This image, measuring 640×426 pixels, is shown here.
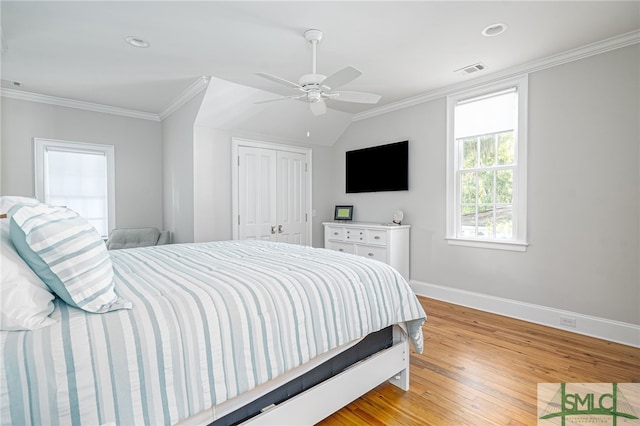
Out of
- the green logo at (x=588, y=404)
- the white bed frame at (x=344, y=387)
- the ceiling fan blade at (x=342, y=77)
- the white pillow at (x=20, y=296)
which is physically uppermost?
the ceiling fan blade at (x=342, y=77)

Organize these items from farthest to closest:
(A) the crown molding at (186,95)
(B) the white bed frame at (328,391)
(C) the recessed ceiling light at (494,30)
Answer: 1. (A) the crown molding at (186,95)
2. (C) the recessed ceiling light at (494,30)
3. (B) the white bed frame at (328,391)

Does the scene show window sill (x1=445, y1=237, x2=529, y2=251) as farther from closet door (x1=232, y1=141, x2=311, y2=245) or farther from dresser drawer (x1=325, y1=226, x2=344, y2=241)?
closet door (x1=232, y1=141, x2=311, y2=245)

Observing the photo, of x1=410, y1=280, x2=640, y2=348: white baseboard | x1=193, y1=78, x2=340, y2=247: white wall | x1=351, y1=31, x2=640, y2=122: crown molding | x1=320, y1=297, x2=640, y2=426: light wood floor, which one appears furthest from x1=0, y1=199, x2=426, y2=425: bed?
x1=351, y1=31, x2=640, y2=122: crown molding

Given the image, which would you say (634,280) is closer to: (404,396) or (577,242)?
(577,242)

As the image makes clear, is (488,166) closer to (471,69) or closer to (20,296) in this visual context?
(471,69)

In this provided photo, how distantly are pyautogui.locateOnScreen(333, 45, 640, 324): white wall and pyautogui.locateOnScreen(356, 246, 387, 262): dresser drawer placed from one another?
839 mm

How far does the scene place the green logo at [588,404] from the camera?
181 cm

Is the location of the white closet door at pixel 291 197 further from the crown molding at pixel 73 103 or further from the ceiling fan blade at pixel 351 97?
the ceiling fan blade at pixel 351 97

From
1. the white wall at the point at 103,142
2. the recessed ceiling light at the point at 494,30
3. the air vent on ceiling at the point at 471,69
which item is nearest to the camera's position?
the recessed ceiling light at the point at 494,30

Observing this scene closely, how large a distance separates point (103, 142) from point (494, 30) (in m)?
4.85

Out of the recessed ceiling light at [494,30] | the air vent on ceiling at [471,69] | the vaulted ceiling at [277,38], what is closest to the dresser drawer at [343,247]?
the vaulted ceiling at [277,38]

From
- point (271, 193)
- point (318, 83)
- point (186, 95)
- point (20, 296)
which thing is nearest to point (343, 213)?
point (271, 193)

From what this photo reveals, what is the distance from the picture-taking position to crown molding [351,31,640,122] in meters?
2.75

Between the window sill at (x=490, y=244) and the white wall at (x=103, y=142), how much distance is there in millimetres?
4283
